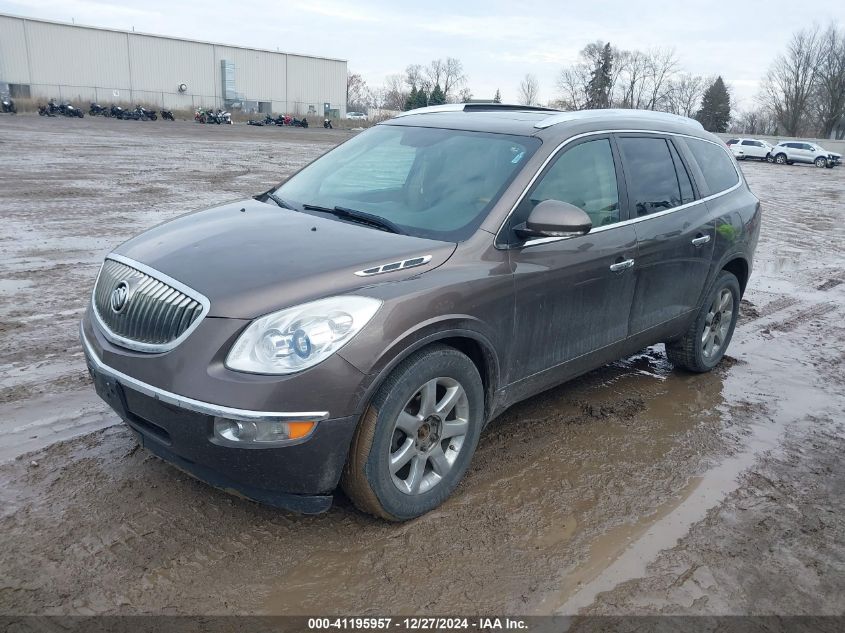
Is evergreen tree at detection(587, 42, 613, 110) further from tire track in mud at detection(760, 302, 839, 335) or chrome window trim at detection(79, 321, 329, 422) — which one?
chrome window trim at detection(79, 321, 329, 422)

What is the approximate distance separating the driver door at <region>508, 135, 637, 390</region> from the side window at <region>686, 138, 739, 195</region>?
1.25m

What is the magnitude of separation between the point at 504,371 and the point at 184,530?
172 cm

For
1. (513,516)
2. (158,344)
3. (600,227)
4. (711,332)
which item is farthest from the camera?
(711,332)

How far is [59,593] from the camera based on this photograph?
2.74 meters

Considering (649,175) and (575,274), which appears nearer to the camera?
(575,274)

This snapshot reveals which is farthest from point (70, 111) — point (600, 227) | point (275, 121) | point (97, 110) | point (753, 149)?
point (600, 227)

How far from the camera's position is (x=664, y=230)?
4625 mm

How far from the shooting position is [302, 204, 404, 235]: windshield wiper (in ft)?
12.0

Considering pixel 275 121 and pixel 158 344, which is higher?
pixel 158 344

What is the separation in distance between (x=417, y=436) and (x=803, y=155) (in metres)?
48.0

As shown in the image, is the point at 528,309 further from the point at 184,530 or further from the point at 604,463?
the point at 184,530

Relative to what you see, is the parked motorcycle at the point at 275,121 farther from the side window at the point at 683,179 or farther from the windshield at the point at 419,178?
the side window at the point at 683,179

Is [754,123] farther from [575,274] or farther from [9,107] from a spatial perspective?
[575,274]

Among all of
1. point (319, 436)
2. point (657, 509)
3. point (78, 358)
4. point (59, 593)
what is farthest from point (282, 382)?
point (78, 358)
